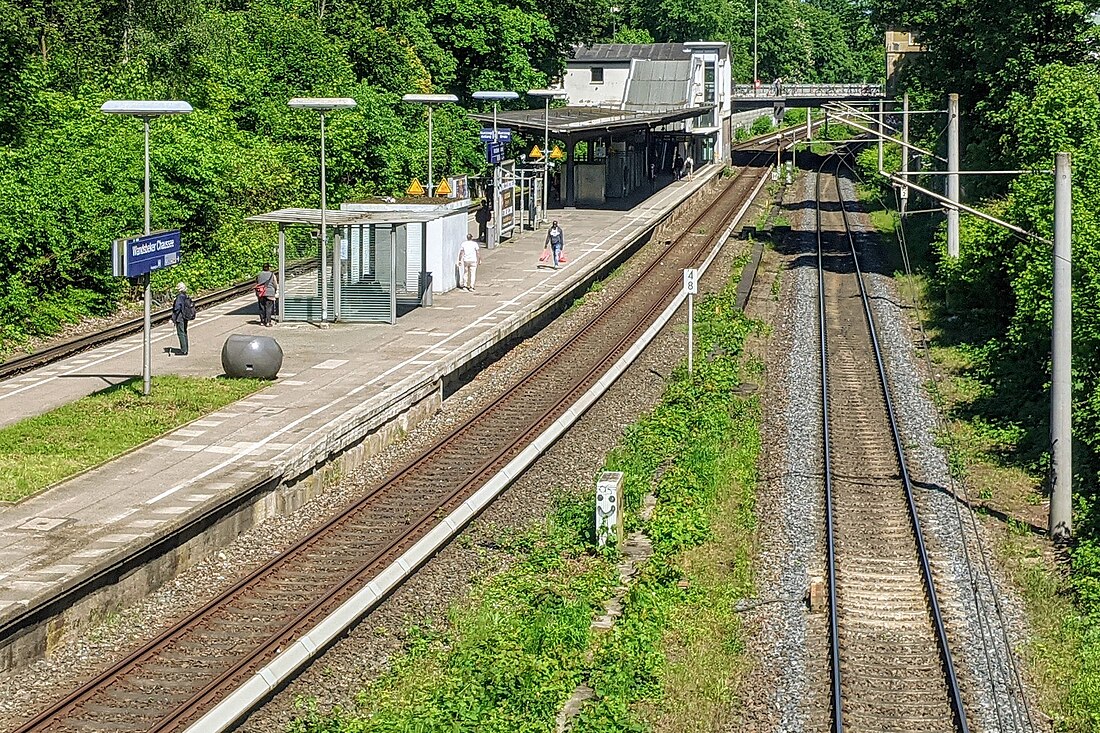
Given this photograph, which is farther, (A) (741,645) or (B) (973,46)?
(B) (973,46)

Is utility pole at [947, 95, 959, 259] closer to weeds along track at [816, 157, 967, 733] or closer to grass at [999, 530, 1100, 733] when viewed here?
weeds along track at [816, 157, 967, 733]

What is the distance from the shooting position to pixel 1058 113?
32.7m

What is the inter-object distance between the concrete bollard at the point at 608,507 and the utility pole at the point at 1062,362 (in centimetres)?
575

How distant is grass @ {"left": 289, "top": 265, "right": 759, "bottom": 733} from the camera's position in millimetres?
13234

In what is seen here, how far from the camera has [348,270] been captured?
3316 cm

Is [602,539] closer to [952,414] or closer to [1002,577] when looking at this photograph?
[1002,577]

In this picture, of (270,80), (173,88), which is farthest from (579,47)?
(173,88)

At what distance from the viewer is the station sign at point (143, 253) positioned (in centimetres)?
2284

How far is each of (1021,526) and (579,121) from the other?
127ft

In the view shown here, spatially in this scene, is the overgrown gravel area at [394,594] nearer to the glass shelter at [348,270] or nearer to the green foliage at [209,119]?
the glass shelter at [348,270]

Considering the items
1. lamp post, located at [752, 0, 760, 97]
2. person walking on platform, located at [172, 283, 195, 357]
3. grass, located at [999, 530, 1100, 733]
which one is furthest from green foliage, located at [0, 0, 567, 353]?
lamp post, located at [752, 0, 760, 97]

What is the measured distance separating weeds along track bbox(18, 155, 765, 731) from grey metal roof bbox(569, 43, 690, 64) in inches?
2275

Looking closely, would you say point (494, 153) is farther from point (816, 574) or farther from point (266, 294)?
point (816, 574)

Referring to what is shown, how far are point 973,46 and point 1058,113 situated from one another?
25.4 feet
